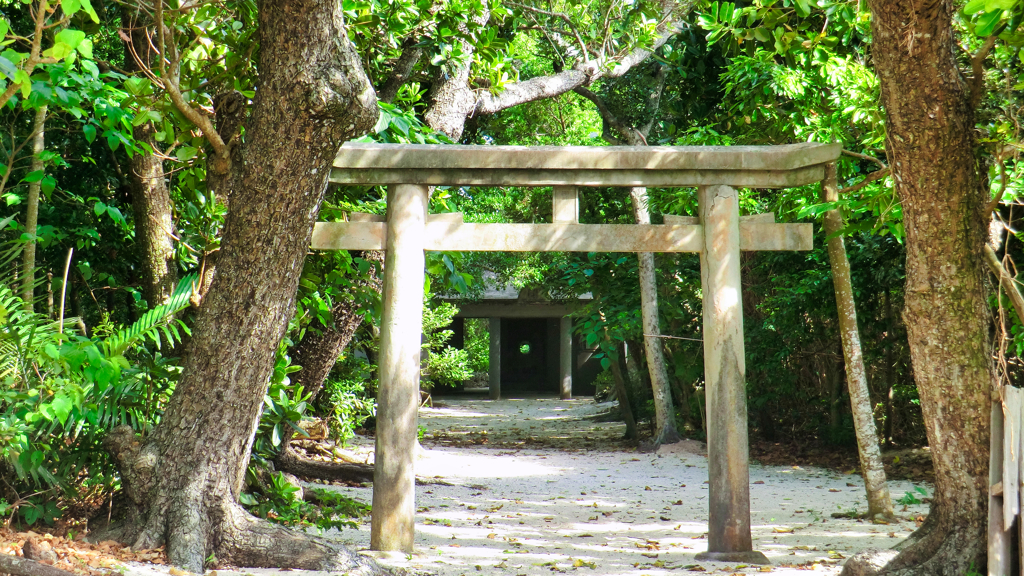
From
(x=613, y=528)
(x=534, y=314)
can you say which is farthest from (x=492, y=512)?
(x=534, y=314)

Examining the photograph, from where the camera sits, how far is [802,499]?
22.2ft

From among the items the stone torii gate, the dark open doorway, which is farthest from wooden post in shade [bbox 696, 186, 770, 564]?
the dark open doorway

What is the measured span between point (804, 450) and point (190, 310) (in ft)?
25.2

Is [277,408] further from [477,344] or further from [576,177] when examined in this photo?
[477,344]

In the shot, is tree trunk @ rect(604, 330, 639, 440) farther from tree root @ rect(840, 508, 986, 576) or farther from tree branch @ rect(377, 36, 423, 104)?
tree root @ rect(840, 508, 986, 576)

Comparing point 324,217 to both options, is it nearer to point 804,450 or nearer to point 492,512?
point 492,512

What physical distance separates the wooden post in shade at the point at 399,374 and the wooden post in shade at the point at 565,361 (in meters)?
14.1

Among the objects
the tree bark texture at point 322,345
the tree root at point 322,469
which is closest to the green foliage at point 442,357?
the tree root at point 322,469

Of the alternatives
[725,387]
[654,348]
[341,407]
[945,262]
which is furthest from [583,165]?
[654,348]

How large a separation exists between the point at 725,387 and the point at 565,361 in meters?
14.7

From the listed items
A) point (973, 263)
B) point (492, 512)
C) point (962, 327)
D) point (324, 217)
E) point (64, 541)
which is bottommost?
point (492, 512)

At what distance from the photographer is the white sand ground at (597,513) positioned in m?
4.41

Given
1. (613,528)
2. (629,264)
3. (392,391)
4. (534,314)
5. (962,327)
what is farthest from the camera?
(534,314)

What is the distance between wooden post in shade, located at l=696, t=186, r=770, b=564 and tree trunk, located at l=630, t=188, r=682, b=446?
5.67 metres
